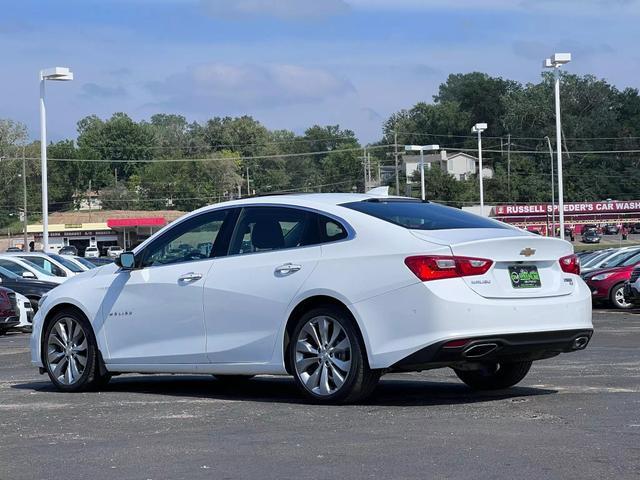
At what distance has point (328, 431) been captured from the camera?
7332mm

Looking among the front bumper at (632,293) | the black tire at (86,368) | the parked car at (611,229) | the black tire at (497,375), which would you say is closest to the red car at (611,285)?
the front bumper at (632,293)

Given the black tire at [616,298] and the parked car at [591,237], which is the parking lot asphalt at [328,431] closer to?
the black tire at [616,298]

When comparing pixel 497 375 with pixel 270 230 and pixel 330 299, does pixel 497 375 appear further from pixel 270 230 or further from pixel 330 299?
pixel 270 230

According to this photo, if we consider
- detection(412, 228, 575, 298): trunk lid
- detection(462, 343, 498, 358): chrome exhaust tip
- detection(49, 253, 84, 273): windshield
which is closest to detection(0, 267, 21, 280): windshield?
detection(49, 253, 84, 273): windshield

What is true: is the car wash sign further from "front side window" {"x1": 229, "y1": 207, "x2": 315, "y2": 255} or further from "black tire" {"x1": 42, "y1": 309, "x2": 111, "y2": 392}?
"front side window" {"x1": 229, "y1": 207, "x2": 315, "y2": 255}

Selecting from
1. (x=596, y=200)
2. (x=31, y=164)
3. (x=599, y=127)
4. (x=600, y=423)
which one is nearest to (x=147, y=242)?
(x=600, y=423)

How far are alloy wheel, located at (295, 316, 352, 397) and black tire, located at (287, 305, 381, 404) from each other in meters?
0.02

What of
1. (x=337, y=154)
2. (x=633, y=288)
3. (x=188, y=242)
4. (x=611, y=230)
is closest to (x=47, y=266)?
(x=633, y=288)

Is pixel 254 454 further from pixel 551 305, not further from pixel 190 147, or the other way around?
pixel 190 147

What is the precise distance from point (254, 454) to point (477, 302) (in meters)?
2.23

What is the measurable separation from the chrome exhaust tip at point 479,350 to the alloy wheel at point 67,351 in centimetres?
369

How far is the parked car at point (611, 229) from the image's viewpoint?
4080 inches

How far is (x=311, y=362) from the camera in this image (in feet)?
28.2

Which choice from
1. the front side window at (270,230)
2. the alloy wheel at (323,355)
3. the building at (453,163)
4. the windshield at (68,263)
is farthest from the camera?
the building at (453,163)
